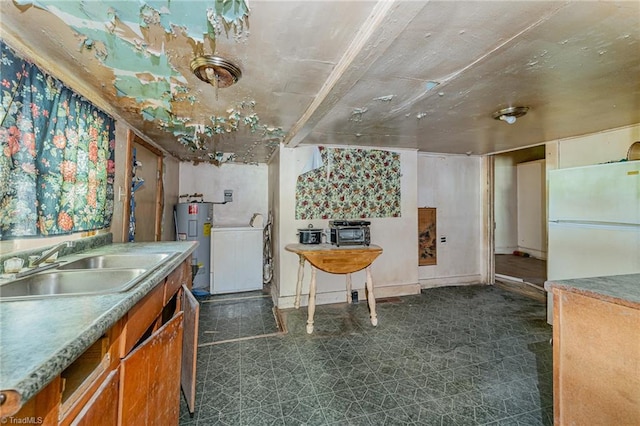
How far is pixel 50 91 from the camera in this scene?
57.6 inches

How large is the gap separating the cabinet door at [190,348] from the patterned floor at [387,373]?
138mm

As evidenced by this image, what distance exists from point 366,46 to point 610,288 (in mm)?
1401

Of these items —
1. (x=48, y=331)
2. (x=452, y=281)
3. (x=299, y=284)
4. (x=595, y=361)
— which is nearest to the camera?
(x=48, y=331)

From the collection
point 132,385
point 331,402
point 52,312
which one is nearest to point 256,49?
point 52,312

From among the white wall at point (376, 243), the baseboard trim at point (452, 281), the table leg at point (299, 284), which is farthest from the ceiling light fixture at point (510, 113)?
the baseboard trim at point (452, 281)

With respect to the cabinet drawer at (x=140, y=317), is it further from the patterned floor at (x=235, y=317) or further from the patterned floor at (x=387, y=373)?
the patterned floor at (x=235, y=317)

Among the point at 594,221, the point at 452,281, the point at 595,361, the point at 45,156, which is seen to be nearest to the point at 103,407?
the point at 45,156

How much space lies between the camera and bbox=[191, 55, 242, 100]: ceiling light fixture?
4.68ft

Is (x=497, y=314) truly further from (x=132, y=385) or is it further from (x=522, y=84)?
(x=132, y=385)

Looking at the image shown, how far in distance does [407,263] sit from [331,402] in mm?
2419

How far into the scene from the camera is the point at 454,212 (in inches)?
168

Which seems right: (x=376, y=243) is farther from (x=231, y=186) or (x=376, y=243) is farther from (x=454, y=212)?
(x=231, y=186)

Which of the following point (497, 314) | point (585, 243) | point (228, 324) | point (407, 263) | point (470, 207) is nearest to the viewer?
point (585, 243)

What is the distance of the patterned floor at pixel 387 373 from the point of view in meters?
1.60
